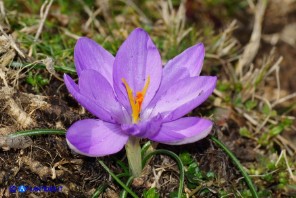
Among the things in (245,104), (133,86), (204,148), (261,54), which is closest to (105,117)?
(133,86)

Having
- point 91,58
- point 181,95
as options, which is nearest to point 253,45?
point 181,95

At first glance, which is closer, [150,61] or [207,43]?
[150,61]

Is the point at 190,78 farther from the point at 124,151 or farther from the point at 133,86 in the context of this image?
the point at 124,151

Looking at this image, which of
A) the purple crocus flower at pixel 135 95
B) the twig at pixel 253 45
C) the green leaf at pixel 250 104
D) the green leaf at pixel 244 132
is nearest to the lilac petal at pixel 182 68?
the purple crocus flower at pixel 135 95

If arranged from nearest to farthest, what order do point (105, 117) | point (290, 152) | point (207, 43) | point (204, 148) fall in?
point (105, 117)
point (204, 148)
point (290, 152)
point (207, 43)

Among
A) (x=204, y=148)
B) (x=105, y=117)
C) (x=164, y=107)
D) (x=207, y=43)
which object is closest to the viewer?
(x=105, y=117)

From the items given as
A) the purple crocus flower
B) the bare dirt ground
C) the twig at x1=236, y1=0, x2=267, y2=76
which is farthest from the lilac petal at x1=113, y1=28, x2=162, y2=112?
the twig at x1=236, y1=0, x2=267, y2=76

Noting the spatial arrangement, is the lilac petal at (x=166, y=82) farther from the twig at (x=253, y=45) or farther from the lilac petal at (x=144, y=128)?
the twig at (x=253, y=45)

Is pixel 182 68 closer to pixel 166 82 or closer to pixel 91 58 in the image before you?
pixel 166 82

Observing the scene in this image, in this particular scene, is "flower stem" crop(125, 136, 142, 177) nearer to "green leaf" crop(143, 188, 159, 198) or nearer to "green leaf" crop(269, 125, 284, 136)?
"green leaf" crop(143, 188, 159, 198)
